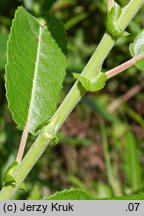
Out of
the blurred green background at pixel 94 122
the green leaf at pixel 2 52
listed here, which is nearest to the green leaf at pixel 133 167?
the blurred green background at pixel 94 122

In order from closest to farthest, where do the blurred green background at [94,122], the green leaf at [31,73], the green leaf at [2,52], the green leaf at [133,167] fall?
the green leaf at [31,73] < the green leaf at [2,52] < the green leaf at [133,167] < the blurred green background at [94,122]

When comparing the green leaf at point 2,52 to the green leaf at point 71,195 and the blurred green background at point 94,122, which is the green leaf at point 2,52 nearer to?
the green leaf at point 71,195

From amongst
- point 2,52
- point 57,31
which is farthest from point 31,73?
point 2,52

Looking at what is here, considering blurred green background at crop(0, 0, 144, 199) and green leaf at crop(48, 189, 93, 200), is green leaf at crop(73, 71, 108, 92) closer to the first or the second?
green leaf at crop(48, 189, 93, 200)

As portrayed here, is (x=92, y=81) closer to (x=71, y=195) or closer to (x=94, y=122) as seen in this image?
(x=71, y=195)

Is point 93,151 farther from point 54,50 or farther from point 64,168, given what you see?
point 54,50

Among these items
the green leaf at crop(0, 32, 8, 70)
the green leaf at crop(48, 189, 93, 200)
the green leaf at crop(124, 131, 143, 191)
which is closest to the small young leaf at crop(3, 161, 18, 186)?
the green leaf at crop(48, 189, 93, 200)

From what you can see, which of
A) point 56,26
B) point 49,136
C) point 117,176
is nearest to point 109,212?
point 49,136
